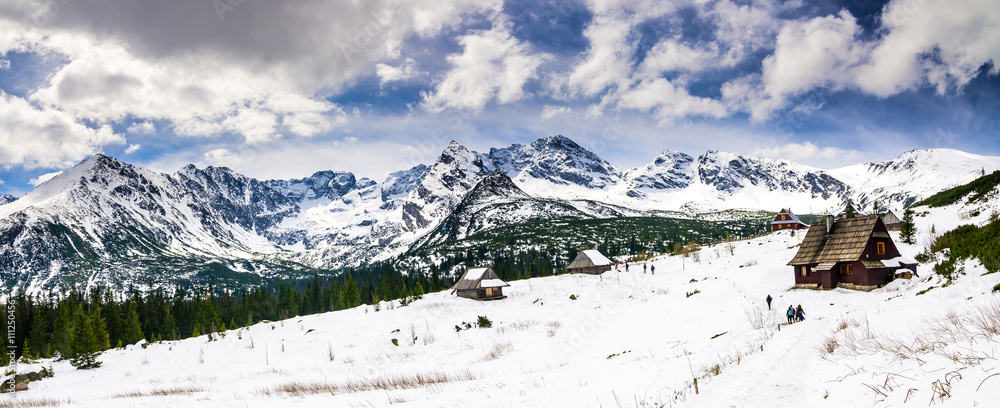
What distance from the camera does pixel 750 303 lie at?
100ft

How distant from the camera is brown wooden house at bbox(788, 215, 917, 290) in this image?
35375 mm

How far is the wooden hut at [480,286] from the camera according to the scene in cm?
5850

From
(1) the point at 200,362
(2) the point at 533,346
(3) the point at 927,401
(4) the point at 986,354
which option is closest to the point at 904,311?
(4) the point at 986,354

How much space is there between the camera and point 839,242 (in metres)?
38.6

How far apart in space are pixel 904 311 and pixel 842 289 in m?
27.0

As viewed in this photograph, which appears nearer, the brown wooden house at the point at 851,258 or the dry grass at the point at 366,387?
the dry grass at the point at 366,387

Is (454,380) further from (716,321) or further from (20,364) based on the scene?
(20,364)

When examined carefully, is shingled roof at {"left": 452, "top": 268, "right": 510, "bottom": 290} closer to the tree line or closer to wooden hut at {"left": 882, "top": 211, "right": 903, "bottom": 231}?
the tree line

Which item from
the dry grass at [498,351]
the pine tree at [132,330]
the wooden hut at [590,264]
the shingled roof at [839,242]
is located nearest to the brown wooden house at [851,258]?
the shingled roof at [839,242]

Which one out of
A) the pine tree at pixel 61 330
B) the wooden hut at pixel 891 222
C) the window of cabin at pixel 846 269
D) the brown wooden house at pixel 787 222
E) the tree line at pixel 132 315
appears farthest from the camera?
the brown wooden house at pixel 787 222

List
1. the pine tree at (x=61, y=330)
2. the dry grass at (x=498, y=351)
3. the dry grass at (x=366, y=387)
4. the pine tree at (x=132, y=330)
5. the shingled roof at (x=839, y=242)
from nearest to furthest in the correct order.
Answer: the dry grass at (x=366, y=387) < the dry grass at (x=498, y=351) < the shingled roof at (x=839, y=242) < the pine tree at (x=61, y=330) < the pine tree at (x=132, y=330)

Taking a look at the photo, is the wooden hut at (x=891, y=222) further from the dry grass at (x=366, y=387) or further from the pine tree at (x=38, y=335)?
the pine tree at (x=38, y=335)

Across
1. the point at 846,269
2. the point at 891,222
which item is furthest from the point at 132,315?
the point at 891,222

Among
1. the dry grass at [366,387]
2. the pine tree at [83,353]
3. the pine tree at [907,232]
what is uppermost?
the pine tree at [907,232]
